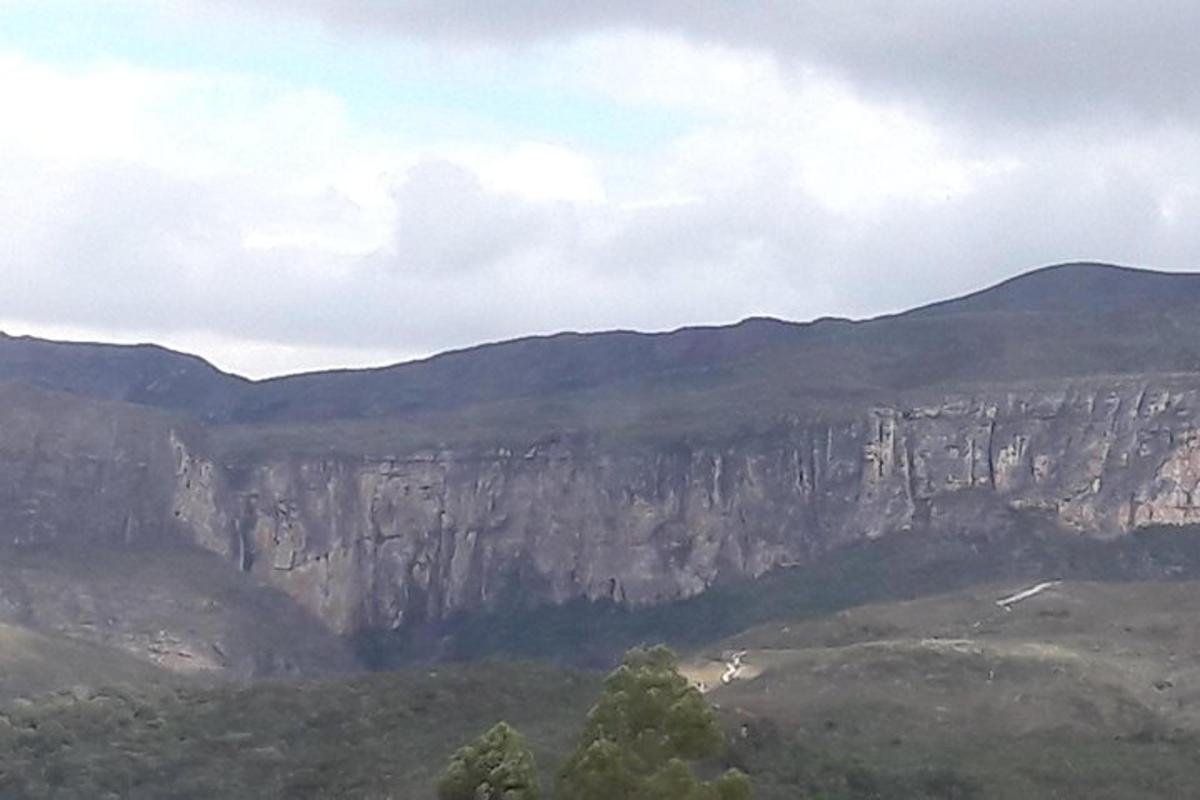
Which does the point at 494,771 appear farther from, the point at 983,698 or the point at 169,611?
the point at 169,611

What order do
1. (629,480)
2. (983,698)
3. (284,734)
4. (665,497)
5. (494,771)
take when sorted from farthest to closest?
(629,480) → (665,497) → (983,698) → (284,734) → (494,771)

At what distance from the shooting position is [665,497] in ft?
618

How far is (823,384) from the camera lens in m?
194

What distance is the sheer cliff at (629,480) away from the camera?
584ft

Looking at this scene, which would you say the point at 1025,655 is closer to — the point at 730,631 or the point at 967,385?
the point at 730,631

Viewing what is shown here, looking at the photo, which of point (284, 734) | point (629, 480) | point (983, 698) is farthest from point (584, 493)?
point (284, 734)

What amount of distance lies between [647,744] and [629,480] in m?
151

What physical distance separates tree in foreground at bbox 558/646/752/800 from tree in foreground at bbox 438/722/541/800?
4.09 m

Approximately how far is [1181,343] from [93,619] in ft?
314

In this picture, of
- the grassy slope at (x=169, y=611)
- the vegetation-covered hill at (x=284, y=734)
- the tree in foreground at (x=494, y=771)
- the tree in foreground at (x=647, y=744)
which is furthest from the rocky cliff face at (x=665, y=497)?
the tree in foreground at (x=647, y=744)

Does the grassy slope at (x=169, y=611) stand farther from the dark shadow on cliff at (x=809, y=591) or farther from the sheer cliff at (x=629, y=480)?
the dark shadow on cliff at (x=809, y=591)

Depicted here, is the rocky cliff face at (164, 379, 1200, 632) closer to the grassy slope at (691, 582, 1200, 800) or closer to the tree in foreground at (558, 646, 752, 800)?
the grassy slope at (691, 582, 1200, 800)

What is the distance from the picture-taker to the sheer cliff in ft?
584

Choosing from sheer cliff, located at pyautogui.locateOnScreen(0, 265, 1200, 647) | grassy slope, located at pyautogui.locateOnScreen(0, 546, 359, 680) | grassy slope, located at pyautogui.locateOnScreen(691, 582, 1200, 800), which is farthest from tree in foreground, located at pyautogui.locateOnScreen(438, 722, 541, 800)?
sheer cliff, located at pyautogui.locateOnScreen(0, 265, 1200, 647)
